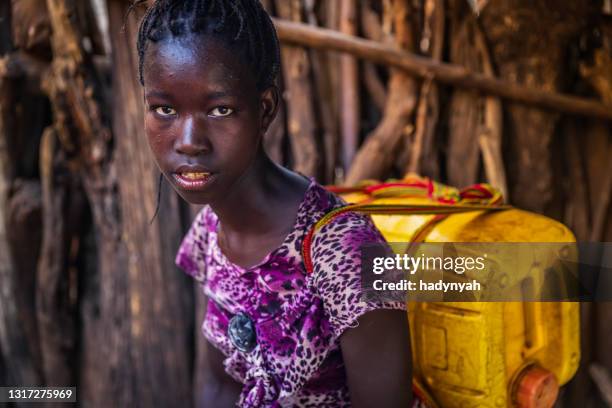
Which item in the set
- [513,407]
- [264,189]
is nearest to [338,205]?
[264,189]

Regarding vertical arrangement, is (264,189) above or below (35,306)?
above

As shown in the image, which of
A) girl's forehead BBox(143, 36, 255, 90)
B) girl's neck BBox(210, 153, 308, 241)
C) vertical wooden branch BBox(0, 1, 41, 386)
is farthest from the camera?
vertical wooden branch BBox(0, 1, 41, 386)

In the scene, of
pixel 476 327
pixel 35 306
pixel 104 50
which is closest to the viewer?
pixel 476 327

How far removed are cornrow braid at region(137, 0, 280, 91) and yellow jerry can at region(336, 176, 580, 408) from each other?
522 millimetres

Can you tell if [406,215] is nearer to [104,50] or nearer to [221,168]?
[221,168]

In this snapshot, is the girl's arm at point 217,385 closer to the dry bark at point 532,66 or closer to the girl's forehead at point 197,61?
the girl's forehead at point 197,61

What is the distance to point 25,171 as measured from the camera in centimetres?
262

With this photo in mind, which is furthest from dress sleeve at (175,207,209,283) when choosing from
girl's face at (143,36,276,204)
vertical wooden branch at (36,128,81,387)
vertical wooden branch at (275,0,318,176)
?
vertical wooden branch at (36,128,81,387)

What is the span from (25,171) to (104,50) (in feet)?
2.05

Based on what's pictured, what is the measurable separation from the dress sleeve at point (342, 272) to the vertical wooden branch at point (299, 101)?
1013mm

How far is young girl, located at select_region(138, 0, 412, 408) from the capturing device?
3.61 feet

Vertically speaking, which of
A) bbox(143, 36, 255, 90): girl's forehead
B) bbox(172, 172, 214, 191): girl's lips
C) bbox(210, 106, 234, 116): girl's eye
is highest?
bbox(143, 36, 255, 90): girl's forehead

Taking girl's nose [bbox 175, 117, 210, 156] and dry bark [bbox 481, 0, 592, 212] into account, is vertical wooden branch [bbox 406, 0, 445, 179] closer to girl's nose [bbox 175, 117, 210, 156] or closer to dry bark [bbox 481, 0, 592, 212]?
dry bark [bbox 481, 0, 592, 212]

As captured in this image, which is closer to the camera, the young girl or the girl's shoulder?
the young girl
